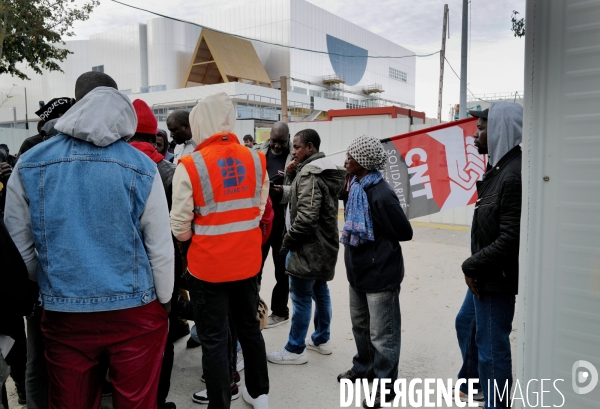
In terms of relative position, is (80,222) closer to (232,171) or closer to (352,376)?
(232,171)

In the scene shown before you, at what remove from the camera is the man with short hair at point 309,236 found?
3.43 m

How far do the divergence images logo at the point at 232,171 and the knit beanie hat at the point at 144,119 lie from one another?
707mm

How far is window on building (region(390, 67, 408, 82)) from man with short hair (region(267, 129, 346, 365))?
58423mm

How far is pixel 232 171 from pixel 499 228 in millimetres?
1554

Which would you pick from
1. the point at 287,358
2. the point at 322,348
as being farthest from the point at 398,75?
the point at 287,358

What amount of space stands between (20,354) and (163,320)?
1563 mm

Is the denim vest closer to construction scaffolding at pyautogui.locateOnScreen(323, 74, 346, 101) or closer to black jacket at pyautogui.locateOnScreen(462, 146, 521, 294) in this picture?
black jacket at pyautogui.locateOnScreen(462, 146, 521, 294)

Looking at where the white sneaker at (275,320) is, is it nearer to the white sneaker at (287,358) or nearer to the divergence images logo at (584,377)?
the white sneaker at (287,358)

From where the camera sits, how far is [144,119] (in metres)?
3.05

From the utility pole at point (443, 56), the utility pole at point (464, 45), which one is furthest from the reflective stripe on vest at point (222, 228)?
the utility pole at point (443, 56)

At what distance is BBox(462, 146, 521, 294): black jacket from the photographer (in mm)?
2406

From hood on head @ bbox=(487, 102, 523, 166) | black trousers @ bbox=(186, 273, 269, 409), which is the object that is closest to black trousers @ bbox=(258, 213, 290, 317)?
black trousers @ bbox=(186, 273, 269, 409)

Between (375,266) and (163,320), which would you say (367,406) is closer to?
(375,266)

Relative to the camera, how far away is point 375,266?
309 centimetres
